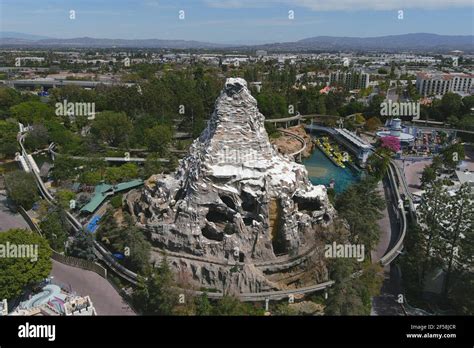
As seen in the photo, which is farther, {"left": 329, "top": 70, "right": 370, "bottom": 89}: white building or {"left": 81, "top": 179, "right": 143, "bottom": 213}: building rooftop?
{"left": 329, "top": 70, "right": 370, "bottom": 89}: white building

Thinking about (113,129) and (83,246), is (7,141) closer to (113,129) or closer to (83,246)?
(113,129)

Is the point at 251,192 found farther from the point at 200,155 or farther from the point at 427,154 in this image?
the point at 427,154

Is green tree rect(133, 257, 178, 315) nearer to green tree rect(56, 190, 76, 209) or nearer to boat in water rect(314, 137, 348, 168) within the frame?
green tree rect(56, 190, 76, 209)

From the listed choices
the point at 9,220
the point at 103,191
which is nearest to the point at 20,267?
the point at 9,220

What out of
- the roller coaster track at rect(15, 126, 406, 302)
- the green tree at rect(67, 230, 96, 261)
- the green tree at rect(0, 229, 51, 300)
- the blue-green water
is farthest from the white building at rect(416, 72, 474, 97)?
the green tree at rect(0, 229, 51, 300)

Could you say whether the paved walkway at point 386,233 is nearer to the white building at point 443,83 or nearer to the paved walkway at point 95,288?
the paved walkway at point 95,288

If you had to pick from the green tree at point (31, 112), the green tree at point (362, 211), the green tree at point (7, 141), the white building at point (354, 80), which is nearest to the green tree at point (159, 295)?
the green tree at point (362, 211)
